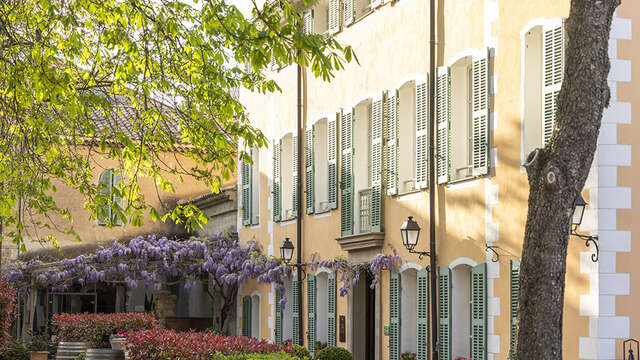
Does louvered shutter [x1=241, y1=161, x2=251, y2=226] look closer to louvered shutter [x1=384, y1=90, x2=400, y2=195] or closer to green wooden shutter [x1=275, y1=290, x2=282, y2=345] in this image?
green wooden shutter [x1=275, y1=290, x2=282, y2=345]

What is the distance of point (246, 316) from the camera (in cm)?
2605

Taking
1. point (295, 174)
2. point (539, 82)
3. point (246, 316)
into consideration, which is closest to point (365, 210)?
point (295, 174)

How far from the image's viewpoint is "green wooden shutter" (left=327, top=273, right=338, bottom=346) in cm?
2073

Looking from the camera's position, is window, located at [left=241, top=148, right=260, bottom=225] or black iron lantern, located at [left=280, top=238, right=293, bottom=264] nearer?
black iron lantern, located at [left=280, top=238, right=293, bottom=264]

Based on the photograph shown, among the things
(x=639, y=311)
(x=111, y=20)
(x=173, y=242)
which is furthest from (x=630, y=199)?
(x=173, y=242)

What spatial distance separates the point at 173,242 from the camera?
92.4 ft

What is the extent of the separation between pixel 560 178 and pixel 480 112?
6558 millimetres

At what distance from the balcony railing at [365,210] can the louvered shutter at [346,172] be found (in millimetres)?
250

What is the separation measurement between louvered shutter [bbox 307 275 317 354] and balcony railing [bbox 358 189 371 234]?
9.00ft

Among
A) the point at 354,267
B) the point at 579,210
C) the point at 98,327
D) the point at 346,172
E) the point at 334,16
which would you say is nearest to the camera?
the point at 579,210

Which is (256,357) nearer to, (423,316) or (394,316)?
(423,316)

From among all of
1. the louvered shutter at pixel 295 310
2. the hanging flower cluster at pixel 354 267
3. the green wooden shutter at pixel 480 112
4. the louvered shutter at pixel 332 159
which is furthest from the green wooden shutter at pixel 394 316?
the louvered shutter at pixel 295 310

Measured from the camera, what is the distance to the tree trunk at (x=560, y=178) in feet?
28.6

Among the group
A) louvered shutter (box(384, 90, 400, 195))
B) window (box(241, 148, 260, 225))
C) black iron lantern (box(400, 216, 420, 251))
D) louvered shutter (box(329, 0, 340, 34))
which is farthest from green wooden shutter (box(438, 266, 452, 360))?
window (box(241, 148, 260, 225))
